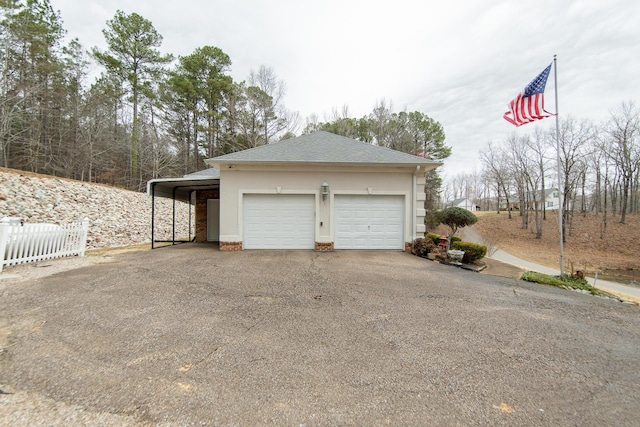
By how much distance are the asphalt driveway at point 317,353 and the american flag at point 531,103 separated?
4550mm

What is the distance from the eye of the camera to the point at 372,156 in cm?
873

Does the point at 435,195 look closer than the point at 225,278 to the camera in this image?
No

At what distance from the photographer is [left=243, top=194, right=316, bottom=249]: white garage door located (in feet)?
27.7

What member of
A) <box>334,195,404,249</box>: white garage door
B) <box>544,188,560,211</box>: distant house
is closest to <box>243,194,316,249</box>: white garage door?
<box>334,195,404,249</box>: white garage door

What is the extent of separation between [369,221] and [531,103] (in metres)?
5.36

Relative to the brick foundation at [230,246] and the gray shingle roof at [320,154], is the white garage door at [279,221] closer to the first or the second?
the brick foundation at [230,246]

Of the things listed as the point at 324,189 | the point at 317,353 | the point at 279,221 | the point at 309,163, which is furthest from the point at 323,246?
the point at 317,353

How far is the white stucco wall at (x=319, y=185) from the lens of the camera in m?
8.30

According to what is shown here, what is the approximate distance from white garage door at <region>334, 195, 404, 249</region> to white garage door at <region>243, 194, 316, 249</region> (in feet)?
3.32

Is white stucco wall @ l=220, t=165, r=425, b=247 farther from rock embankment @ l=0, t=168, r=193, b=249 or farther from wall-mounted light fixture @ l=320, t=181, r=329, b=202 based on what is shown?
rock embankment @ l=0, t=168, r=193, b=249

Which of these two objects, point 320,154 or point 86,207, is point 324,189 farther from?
point 86,207

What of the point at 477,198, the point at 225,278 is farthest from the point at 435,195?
the point at 477,198

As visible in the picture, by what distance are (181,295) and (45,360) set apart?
5.98ft

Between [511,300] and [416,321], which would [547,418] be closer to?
[416,321]
